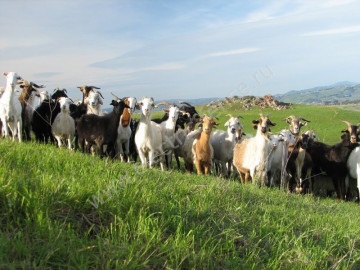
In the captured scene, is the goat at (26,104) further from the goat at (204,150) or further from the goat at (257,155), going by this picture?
the goat at (257,155)

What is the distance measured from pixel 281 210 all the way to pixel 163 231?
2.91 meters

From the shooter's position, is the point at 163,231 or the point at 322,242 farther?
the point at 322,242

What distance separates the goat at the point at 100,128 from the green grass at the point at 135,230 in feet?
23.4

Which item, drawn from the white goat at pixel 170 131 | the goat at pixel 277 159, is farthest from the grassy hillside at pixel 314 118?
the white goat at pixel 170 131

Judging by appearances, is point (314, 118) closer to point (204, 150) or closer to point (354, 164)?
point (354, 164)

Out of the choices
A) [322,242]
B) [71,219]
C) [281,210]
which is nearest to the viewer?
[71,219]

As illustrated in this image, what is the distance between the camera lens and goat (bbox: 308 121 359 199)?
1464cm

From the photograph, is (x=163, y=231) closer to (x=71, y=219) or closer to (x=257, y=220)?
(x=71, y=219)

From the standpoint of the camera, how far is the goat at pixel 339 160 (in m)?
14.6

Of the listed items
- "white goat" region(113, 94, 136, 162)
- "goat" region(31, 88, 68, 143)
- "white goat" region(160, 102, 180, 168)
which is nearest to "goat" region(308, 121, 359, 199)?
"white goat" region(160, 102, 180, 168)

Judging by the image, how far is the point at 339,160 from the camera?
1466 centimetres

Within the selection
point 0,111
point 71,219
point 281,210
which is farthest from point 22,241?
point 0,111

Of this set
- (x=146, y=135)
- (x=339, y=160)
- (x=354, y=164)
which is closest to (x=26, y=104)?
(x=146, y=135)

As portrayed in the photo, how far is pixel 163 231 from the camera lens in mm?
3693
